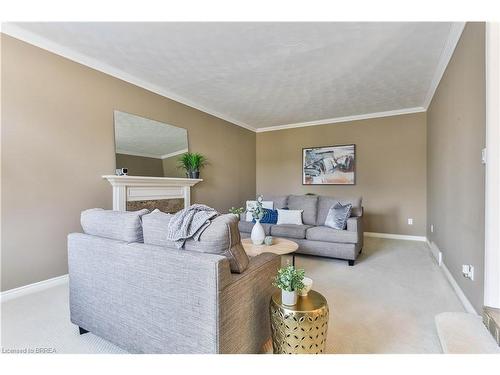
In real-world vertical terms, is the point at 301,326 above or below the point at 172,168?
below

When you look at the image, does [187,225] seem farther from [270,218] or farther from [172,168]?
[172,168]

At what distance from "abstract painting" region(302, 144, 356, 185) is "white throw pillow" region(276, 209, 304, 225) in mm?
1922

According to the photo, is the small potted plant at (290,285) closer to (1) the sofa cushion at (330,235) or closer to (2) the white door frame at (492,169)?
(2) the white door frame at (492,169)

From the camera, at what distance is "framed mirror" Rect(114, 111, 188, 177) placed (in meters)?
3.46

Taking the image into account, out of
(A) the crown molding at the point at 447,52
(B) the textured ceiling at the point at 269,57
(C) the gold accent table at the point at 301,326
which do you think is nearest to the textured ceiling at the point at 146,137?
(B) the textured ceiling at the point at 269,57

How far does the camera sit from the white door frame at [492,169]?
165 centimetres

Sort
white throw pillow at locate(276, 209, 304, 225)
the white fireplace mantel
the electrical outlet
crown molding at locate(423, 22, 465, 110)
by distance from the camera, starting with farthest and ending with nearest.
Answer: white throw pillow at locate(276, 209, 304, 225)
the white fireplace mantel
crown molding at locate(423, 22, 465, 110)
the electrical outlet

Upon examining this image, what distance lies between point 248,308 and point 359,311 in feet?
4.07

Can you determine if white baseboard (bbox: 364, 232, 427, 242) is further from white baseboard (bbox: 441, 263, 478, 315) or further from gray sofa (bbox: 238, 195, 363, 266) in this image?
white baseboard (bbox: 441, 263, 478, 315)

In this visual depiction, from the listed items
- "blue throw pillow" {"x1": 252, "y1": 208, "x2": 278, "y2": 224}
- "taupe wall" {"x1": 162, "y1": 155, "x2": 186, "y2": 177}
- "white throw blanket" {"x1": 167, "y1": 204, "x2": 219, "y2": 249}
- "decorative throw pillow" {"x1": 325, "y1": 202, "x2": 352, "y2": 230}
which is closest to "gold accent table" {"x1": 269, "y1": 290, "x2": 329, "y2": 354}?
Result: "white throw blanket" {"x1": 167, "y1": 204, "x2": 219, "y2": 249}

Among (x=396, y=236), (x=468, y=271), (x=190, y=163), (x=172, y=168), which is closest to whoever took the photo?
(x=468, y=271)

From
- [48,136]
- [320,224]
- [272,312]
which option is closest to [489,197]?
[272,312]

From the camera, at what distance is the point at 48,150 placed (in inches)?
107

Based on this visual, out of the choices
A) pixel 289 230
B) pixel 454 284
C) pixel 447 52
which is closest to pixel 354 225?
pixel 289 230
